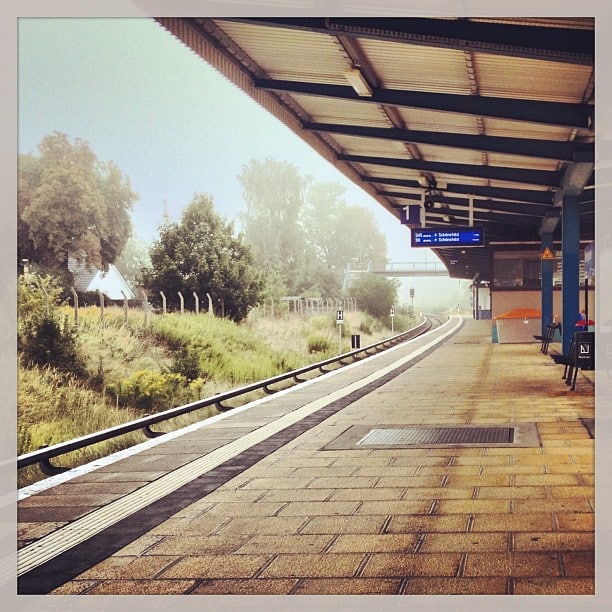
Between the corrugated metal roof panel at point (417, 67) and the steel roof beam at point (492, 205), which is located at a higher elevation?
the corrugated metal roof panel at point (417, 67)

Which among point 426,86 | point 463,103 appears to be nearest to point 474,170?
point 463,103

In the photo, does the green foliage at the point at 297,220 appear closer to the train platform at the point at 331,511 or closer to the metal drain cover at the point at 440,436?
the metal drain cover at the point at 440,436

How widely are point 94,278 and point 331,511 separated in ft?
122

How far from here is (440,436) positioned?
8742 millimetres

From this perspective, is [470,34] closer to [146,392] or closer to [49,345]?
[146,392]

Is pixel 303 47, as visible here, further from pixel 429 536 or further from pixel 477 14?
pixel 429 536

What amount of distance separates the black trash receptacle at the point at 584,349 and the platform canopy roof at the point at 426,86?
300cm

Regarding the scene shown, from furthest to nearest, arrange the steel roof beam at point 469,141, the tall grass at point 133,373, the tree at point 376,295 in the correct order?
the tree at point 376,295
the steel roof beam at point 469,141
the tall grass at point 133,373

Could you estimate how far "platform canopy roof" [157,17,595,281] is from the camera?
8.44m

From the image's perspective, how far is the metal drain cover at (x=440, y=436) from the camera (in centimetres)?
838

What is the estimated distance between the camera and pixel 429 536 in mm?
4914

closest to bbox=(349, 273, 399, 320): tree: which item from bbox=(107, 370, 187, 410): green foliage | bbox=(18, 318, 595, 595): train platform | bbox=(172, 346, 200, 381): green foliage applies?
bbox=(172, 346, 200, 381): green foliage

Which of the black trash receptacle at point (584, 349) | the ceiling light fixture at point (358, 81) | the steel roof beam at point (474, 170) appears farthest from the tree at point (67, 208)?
the black trash receptacle at point (584, 349)
